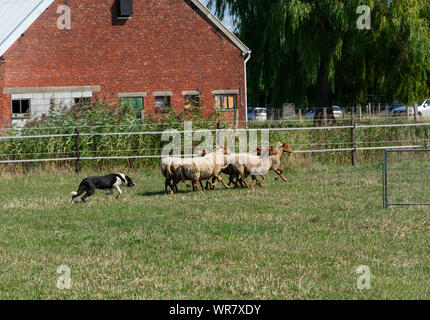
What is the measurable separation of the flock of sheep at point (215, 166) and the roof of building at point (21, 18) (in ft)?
48.5

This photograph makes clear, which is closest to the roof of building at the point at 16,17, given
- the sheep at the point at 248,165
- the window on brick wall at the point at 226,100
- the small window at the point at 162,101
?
the small window at the point at 162,101

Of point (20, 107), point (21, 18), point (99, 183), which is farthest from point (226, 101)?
point (99, 183)

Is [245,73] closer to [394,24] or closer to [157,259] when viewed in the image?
[394,24]

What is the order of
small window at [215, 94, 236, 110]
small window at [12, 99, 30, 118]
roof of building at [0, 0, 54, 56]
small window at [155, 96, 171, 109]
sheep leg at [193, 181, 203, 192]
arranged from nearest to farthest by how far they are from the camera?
sheep leg at [193, 181, 203, 192]
small window at [12, 99, 30, 118]
roof of building at [0, 0, 54, 56]
small window at [155, 96, 171, 109]
small window at [215, 94, 236, 110]

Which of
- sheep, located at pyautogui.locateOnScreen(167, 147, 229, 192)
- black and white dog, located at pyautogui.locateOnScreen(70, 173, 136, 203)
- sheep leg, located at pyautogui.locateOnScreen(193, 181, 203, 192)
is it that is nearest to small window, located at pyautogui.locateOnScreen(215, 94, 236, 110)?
sheep leg, located at pyautogui.locateOnScreen(193, 181, 203, 192)

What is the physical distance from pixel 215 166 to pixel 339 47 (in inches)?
562

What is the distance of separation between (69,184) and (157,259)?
928cm

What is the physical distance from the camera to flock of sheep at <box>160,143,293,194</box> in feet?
50.0

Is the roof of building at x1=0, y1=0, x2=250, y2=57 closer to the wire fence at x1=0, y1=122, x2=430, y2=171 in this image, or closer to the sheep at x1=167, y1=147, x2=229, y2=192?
the wire fence at x1=0, y1=122, x2=430, y2=171

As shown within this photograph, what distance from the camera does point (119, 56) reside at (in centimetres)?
2991

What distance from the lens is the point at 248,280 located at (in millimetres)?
7605

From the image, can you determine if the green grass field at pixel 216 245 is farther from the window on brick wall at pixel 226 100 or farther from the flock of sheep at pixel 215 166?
the window on brick wall at pixel 226 100

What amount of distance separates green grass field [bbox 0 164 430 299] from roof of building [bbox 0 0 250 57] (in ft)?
48.1

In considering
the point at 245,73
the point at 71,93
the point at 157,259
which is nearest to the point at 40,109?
the point at 71,93
